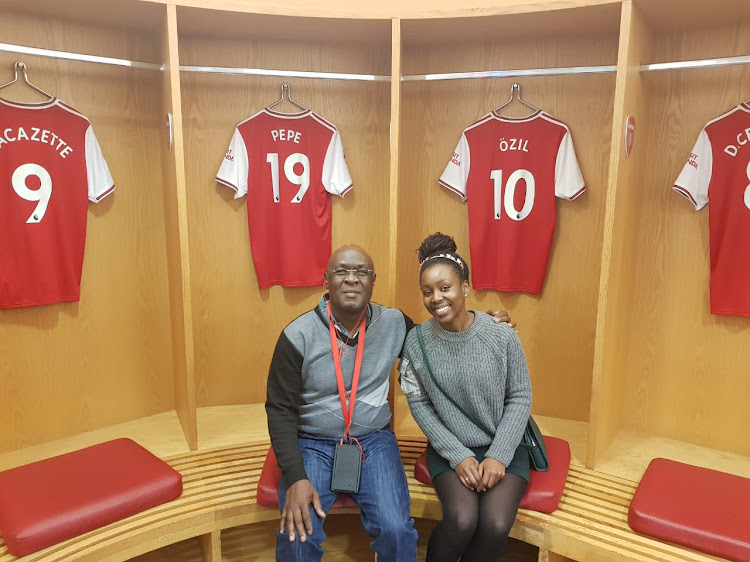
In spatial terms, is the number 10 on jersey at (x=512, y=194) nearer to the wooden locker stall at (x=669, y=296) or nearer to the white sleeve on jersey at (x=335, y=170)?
the wooden locker stall at (x=669, y=296)

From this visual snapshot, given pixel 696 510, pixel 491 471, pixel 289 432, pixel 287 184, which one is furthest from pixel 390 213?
pixel 696 510

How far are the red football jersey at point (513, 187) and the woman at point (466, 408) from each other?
0.84 m

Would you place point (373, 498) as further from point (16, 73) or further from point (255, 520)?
point (16, 73)

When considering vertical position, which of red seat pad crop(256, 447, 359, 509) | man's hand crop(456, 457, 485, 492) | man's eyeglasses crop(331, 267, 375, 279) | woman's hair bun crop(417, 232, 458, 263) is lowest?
red seat pad crop(256, 447, 359, 509)

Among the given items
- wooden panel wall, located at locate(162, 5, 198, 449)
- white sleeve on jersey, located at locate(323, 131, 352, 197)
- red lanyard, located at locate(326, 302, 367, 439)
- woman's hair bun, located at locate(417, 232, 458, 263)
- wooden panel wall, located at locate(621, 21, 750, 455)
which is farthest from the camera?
white sleeve on jersey, located at locate(323, 131, 352, 197)

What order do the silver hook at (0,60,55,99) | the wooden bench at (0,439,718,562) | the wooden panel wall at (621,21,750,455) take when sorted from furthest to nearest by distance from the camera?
1. the wooden panel wall at (621,21,750,455)
2. the silver hook at (0,60,55,99)
3. the wooden bench at (0,439,718,562)

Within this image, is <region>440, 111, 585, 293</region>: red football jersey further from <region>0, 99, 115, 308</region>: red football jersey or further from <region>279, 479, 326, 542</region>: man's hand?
<region>0, 99, 115, 308</region>: red football jersey

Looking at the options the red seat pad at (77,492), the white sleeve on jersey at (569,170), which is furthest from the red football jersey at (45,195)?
the white sleeve on jersey at (569,170)

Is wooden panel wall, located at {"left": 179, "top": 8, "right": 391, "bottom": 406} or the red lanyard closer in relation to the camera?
the red lanyard

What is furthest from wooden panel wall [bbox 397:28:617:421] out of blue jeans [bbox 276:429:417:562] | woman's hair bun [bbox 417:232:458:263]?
blue jeans [bbox 276:429:417:562]

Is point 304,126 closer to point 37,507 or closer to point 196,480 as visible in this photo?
point 196,480

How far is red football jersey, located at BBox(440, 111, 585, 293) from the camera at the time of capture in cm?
261

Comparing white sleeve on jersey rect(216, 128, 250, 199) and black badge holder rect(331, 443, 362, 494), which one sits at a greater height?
white sleeve on jersey rect(216, 128, 250, 199)

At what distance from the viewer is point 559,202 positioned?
2.70m
